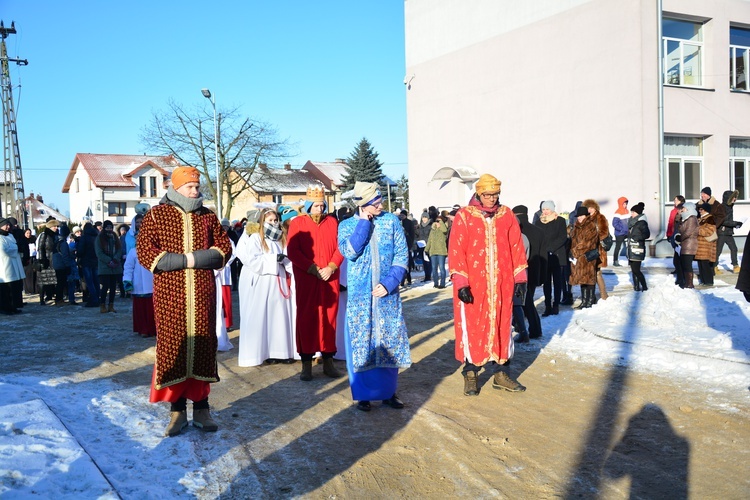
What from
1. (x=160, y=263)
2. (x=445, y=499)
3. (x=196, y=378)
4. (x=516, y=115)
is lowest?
(x=445, y=499)

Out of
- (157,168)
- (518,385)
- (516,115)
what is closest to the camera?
(518,385)

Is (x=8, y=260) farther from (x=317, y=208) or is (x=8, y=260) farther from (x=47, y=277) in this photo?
(x=317, y=208)

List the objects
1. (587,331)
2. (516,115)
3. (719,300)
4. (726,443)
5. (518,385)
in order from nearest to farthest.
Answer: (726,443) < (518,385) < (587,331) < (719,300) < (516,115)

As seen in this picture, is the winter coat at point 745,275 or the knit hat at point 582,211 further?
the knit hat at point 582,211

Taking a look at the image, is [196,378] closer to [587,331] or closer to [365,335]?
[365,335]

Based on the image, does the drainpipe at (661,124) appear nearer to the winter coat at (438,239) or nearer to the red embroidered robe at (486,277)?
the winter coat at (438,239)

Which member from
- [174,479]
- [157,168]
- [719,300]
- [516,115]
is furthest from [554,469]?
[157,168]

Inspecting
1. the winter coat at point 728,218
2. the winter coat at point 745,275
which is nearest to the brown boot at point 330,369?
the winter coat at point 745,275

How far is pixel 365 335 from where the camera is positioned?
6188 millimetres

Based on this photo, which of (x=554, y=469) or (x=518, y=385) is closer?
(x=554, y=469)

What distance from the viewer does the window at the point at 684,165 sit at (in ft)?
73.2

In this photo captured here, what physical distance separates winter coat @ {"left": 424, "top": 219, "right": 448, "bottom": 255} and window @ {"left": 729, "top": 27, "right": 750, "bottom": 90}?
44.3 ft

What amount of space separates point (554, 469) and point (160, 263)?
3.20 meters

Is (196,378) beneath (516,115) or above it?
beneath
